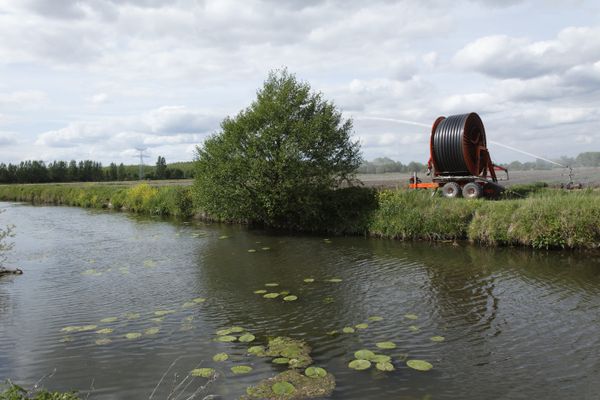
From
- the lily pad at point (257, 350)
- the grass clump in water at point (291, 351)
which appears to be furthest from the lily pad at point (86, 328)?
the grass clump in water at point (291, 351)

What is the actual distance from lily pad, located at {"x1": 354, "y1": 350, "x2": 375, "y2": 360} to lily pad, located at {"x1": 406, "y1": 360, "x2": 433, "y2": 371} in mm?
603

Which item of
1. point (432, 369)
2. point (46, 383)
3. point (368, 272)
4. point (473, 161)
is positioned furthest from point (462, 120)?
point (46, 383)

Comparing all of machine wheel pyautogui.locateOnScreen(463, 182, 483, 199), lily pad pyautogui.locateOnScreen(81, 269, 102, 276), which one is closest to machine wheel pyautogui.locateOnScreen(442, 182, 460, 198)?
machine wheel pyautogui.locateOnScreen(463, 182, 483, 199)

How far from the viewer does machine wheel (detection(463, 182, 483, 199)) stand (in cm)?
2033

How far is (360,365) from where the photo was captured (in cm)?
701

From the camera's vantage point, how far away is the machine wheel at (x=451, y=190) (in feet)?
69.3

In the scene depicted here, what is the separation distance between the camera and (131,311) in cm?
1013

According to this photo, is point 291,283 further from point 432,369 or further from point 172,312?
point 432,369

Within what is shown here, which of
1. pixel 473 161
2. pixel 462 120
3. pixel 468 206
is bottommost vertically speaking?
pixel 468 206

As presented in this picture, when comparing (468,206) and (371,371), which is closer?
(371,371)

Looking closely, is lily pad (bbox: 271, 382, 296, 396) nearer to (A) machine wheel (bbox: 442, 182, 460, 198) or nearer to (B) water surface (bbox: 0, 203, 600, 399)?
(B) water surface (bbox: 0, 203, 600, 399)

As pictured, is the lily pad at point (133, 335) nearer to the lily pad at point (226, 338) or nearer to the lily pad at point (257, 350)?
the lily pad at point (226, 338)

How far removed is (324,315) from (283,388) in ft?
11.6

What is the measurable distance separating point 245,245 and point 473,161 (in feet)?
38.8
